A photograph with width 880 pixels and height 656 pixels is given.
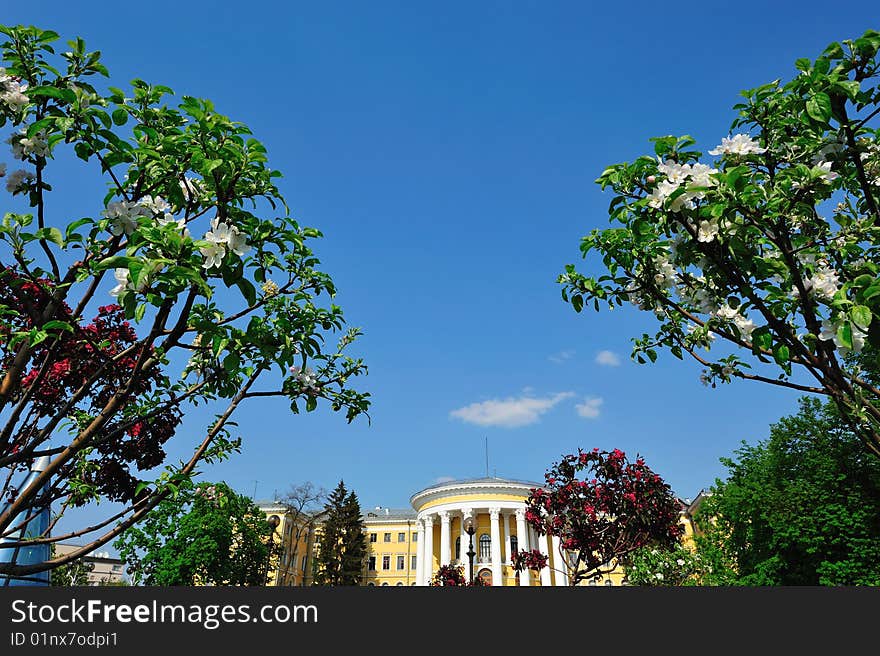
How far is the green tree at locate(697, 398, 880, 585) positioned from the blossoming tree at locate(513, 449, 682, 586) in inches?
440

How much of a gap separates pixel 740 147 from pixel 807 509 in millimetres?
24551

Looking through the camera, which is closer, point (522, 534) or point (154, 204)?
point (154, 204)

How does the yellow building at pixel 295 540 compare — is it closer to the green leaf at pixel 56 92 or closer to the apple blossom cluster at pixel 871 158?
the green leaf at pixel 56 92

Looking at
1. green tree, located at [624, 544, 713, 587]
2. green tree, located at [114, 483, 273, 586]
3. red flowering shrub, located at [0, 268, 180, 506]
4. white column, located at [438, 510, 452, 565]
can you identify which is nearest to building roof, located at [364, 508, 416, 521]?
white column, located at [438, 510, 452, 565]

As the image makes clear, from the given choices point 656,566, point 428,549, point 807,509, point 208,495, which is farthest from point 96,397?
point 428,549

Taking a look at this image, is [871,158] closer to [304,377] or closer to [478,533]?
[304,377]

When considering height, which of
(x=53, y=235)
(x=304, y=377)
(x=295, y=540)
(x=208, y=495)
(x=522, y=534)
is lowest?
(x=208, y=495)

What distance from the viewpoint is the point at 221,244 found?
268 cm

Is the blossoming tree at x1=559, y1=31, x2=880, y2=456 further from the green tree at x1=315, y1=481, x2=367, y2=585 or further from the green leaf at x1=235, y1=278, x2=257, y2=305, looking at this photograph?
the green tree at x1=315, y1=481, x2=367, y2=585

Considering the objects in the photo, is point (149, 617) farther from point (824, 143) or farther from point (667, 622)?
point (824, 143)

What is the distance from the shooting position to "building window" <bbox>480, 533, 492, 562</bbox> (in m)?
53.8

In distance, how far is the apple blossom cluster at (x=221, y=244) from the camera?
104 inches

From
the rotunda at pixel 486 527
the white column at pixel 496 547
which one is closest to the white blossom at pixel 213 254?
the rotunda at pixel 486 527

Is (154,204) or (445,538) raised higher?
(445,538)
